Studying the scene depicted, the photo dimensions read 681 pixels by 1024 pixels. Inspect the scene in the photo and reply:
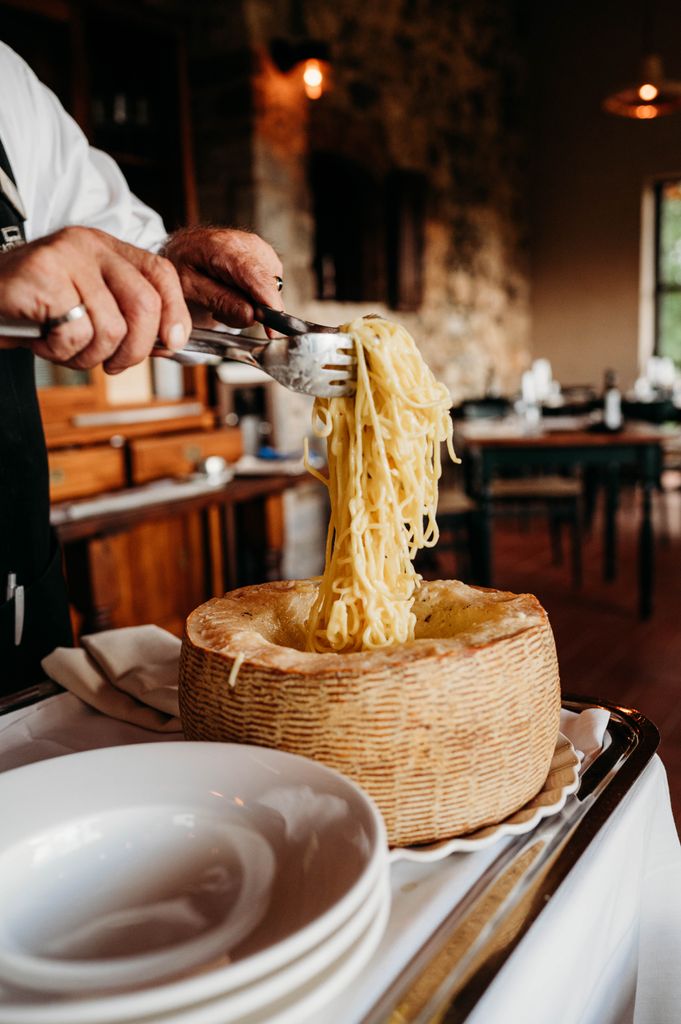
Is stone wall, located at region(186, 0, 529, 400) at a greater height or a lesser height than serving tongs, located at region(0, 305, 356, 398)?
greater

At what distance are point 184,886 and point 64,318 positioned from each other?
1.34 feet

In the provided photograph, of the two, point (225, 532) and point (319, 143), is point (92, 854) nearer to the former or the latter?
point (225, 532)

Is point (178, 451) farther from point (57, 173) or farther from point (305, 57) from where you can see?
point (305, 57)

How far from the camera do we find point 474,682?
603mm

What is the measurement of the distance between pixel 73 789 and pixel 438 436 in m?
0.47

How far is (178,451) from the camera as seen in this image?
3074 millimetres

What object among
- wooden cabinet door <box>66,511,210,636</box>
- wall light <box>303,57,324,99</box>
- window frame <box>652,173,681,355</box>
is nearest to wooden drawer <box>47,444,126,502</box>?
wooden cabinet door <box>66,511,210,636</box>

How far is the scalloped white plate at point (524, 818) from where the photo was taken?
0.60m

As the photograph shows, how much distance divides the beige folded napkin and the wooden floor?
56.7 inches

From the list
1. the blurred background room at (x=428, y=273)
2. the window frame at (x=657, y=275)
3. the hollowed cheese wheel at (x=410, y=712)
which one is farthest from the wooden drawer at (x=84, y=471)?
the window frame at (x=657, y=275)

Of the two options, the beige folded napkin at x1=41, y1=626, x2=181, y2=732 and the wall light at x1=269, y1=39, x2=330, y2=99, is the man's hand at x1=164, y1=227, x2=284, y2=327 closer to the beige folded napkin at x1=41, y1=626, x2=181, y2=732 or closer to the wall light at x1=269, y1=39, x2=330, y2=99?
the beige folded napkin at x1=41, y1=626, x2=181, y2=732

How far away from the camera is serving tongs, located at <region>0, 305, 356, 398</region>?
70cm

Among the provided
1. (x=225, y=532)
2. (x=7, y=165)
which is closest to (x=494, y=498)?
(x=225, y=532)

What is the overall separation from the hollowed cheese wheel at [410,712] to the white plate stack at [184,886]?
43 mm
